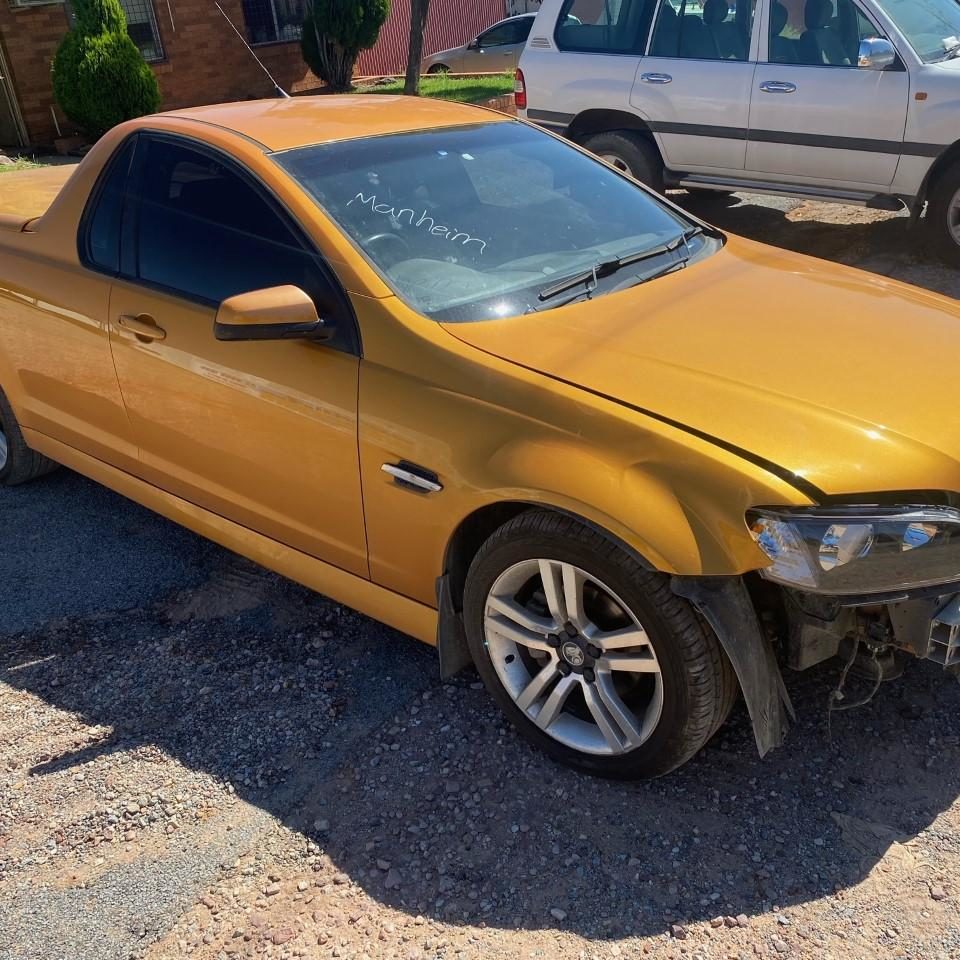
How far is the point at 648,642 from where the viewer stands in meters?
2.51

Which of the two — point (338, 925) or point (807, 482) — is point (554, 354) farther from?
point (338, 925)

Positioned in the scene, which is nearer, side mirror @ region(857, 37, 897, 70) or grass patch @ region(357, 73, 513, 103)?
side mirror @ region(857, 37, 897, 70)

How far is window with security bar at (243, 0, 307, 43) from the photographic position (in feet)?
50.0

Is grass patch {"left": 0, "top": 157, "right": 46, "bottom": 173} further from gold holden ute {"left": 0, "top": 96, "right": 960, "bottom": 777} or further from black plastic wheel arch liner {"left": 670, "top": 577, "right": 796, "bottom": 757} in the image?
black plastic wheel arch liner {"left": 670, "top": 577, "right": 796, "bottom": 757}

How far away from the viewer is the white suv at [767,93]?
22.4 feet

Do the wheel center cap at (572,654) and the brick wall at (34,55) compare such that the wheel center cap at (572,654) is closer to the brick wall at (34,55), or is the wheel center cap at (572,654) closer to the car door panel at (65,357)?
the car door panel at (65,357)

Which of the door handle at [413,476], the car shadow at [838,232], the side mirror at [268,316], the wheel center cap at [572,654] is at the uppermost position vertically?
the side mirror at [268,316]

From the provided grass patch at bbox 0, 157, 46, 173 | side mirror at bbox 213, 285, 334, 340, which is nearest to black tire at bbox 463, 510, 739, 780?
side mirror at bbox 213, 285, 334, 340

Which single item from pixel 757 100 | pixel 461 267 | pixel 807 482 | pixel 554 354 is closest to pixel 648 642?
pixel 807 482

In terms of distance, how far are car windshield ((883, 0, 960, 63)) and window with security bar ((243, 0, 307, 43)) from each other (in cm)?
1091

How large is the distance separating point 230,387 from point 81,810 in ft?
4.32

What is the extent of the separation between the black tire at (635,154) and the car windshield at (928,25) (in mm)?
1893

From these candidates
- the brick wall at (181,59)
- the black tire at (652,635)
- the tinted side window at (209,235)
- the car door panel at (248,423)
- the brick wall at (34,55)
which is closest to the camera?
the black tire at (652,635)

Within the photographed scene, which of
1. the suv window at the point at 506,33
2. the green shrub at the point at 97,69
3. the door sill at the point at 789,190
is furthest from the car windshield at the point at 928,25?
the suv window at the point at 506,33
